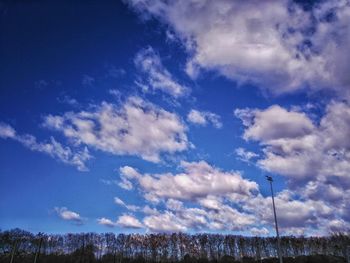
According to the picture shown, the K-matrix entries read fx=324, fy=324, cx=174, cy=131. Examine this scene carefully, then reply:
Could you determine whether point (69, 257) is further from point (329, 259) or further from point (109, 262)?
point (329, 259)

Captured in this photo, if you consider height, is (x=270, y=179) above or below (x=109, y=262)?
above

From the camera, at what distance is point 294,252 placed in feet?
520

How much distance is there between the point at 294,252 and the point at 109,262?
90.8 m

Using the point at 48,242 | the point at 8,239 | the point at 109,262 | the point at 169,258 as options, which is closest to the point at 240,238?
the point at 169,258

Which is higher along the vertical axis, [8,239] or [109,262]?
[8,239]

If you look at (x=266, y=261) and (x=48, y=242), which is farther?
(x=48, y=242)

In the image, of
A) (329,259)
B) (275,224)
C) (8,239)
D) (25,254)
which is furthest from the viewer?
(8,239)

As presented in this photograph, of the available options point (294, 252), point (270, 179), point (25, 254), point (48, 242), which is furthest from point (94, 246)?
point (270, 179)

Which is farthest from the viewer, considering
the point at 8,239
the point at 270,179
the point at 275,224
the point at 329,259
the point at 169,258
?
the point at 169,258

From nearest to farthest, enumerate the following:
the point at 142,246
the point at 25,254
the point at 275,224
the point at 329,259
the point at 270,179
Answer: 1. the point at 275,224
2. the point at 270,179
3. the point at 329,259
4. the point at 25,254
5. the point at 142,246

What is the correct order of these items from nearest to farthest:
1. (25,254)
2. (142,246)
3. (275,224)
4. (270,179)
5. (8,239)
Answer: (275,224) < (270,179) < (25,254) < (8,239) < (142,246)

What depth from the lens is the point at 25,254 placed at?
395 ft

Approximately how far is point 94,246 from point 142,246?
2259cm

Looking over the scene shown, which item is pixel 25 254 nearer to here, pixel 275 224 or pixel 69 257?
pixel 69 257
